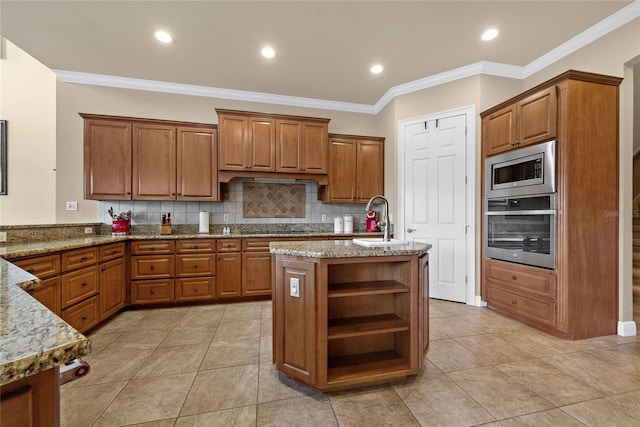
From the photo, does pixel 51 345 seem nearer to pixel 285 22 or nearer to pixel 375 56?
pixel 285 22

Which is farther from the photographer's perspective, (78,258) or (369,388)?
(78,258)

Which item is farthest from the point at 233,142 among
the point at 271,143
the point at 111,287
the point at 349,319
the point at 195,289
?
the point at 349,319

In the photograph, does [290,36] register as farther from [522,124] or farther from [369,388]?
[369,388]

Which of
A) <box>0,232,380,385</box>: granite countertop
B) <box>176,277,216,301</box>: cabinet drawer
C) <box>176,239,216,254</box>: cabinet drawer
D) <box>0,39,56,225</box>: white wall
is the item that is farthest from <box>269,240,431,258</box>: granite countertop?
<box>0,39,56,225</box>: white wall

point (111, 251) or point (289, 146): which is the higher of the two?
point (289, 146)

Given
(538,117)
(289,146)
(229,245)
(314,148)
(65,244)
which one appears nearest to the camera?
(65,244)

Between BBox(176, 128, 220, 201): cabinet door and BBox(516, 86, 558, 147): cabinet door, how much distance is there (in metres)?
3.68

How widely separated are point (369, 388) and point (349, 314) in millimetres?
487

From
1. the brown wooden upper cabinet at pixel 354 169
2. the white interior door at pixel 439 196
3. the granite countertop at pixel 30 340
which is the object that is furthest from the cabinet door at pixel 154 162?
the white interior door at pixel 439 196

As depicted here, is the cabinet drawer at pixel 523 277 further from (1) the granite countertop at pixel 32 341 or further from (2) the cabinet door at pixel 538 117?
(1) the granite countertop at pixel 32 341

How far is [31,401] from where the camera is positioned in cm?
55

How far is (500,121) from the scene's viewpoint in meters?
3.12

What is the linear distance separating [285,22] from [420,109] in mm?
A: 2161

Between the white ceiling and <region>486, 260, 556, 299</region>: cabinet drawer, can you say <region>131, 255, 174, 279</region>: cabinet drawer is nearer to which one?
the white ceiling
